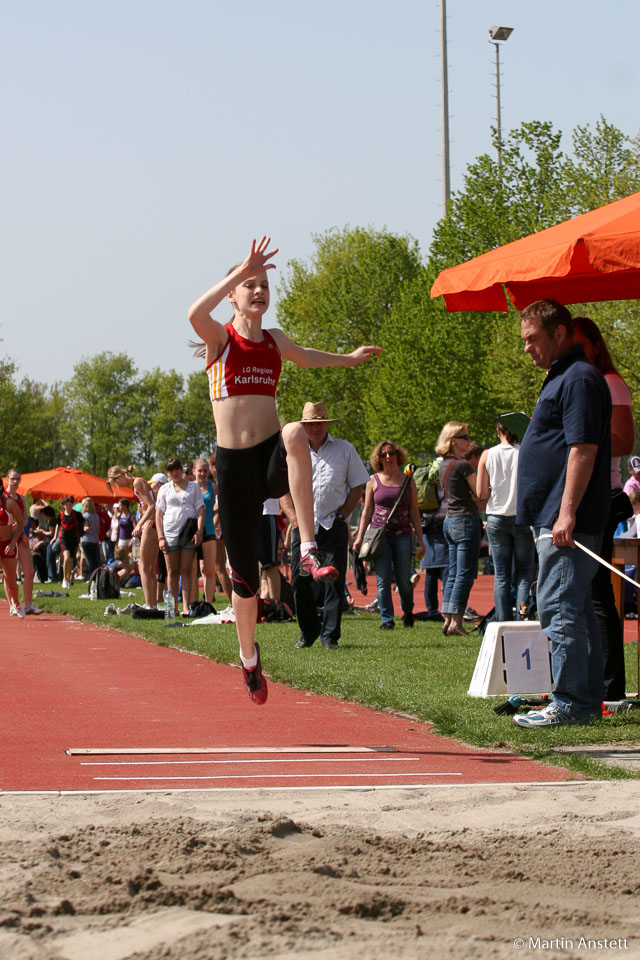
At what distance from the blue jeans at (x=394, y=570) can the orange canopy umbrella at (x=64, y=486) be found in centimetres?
1932

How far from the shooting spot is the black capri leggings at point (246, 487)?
21.5 ft

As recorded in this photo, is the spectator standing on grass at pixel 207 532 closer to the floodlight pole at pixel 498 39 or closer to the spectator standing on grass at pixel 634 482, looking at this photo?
Result: the spectator standing on grass at pixel 634 482

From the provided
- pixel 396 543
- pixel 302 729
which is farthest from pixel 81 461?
pixel 302 729

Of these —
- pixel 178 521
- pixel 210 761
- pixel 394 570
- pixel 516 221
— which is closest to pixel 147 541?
pixel 178 521

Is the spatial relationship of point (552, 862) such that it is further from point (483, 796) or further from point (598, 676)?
point (598, 676)

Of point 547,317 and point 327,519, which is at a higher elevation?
point 547,317

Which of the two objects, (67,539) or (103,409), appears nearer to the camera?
(67,539)

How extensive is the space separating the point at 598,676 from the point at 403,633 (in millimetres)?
6511

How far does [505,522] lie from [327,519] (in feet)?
6.14

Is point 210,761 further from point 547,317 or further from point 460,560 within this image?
point 460,560

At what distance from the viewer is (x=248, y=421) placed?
6570 millimetres

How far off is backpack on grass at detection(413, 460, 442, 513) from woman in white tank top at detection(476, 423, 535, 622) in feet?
9.38

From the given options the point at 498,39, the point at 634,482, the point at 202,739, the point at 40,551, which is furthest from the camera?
the point at 498,39

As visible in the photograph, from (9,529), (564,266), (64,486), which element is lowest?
(9,529)
